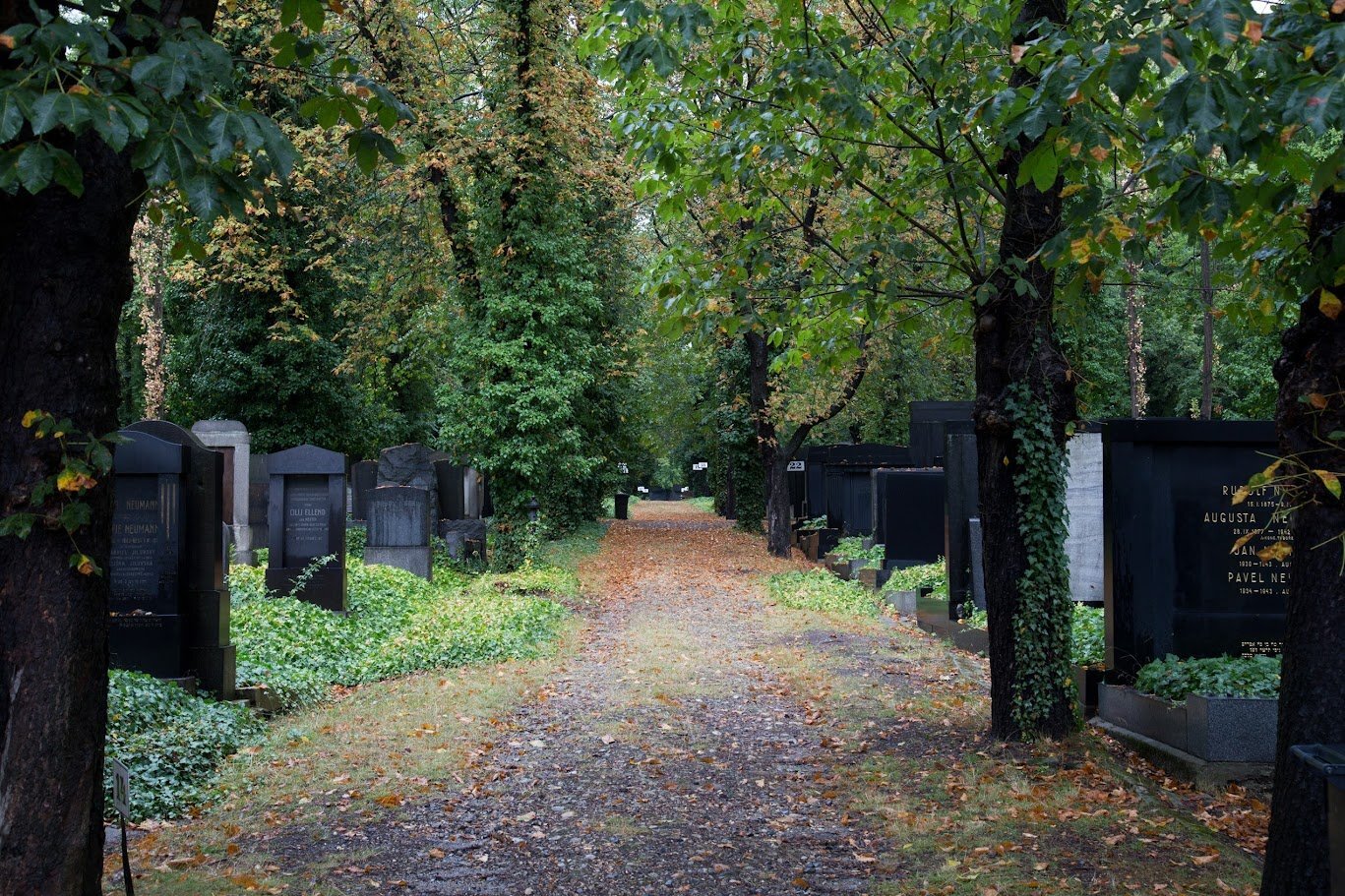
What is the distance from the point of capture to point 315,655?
1167 centimetres

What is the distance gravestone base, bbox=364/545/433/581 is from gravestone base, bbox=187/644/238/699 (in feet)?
29.5

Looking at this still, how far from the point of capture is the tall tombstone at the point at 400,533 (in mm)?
18844

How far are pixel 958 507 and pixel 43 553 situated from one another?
11170 millimetres

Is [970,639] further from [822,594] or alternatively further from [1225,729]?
[1225,729]

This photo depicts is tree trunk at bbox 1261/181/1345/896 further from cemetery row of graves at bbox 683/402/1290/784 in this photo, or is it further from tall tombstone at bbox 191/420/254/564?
tall tombstone at bbox 191/420/254/564

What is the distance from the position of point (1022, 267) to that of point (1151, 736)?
11.5ft

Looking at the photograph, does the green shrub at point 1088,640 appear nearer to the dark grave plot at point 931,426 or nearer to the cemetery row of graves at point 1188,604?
the cemetery row of graves at point 1188,604

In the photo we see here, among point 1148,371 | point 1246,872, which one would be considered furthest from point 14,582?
point 1148,371

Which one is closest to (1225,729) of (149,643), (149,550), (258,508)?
(149,643)

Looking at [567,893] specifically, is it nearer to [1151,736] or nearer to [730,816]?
[730,816]

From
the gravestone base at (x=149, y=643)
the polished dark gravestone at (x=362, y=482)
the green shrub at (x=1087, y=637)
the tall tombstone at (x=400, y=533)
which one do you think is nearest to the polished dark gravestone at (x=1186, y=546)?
the green shrub at (x=1087, y=637)

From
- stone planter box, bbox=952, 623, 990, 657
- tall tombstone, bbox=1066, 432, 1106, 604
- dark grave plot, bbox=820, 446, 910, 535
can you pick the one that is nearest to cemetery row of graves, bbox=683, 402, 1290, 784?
tall tombstone, bbox=1066, 432, 1106, 604

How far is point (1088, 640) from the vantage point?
9750 millimetres

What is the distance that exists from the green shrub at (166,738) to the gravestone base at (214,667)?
45 centimetres
